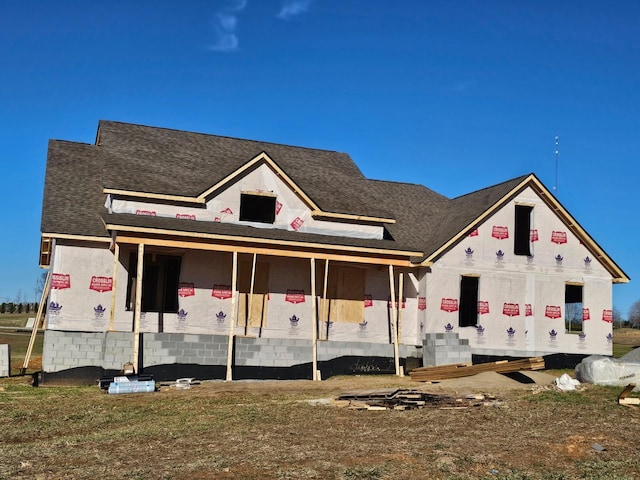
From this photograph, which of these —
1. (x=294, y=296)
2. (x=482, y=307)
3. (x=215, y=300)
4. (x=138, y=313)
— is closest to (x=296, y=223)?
(x=294, y=296)

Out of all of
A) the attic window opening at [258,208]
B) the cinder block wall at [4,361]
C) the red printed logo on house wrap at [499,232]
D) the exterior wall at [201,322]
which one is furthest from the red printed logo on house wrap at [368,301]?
the cinder block wall at [4,361]

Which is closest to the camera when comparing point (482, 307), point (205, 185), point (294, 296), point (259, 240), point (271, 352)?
point (259, 240)

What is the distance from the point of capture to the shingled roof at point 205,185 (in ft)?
75.2

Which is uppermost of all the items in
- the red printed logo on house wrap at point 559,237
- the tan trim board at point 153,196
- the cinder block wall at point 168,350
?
the tan trim board at point 153,196

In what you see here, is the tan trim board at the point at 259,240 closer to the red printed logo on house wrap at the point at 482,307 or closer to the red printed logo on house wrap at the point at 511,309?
the red printed logo on house wrap at the point at 482,307

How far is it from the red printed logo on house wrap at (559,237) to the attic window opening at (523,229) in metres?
0.88

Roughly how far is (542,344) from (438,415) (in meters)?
13.0

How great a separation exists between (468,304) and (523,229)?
142 inches

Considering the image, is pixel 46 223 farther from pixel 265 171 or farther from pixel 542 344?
pixel 542 344

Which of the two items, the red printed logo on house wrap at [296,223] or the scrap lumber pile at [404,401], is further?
the red printed logo on house wrap at [296,223]

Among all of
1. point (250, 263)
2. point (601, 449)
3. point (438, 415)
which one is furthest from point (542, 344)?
point (601, 449)

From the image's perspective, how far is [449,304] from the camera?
25.5 m

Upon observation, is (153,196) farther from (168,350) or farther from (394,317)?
(394,317)

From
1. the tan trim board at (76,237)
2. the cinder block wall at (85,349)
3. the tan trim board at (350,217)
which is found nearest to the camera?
the cinder block wall at (85,349)
